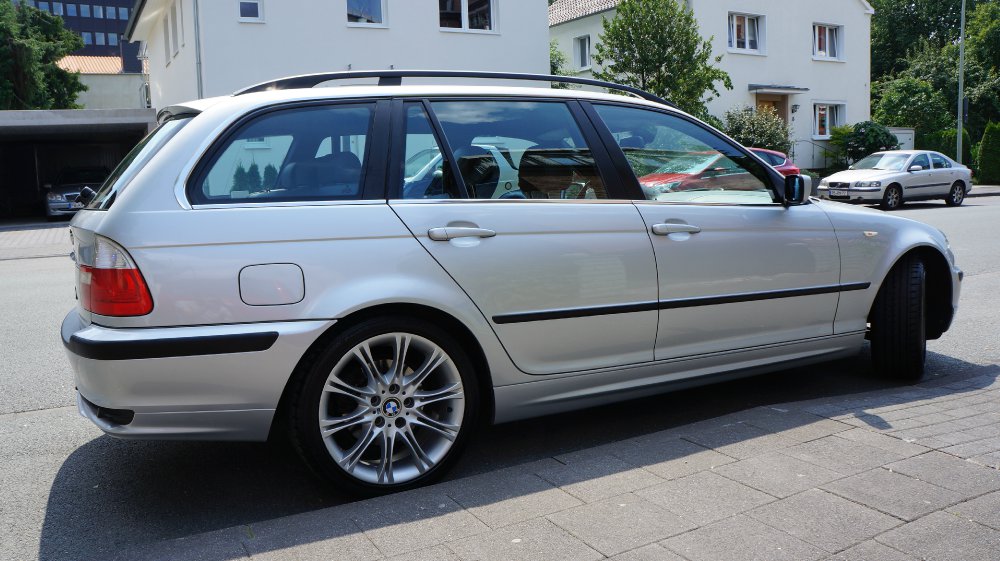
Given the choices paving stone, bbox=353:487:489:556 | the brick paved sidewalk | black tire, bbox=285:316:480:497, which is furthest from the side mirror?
paving stone, bbox=353:487:489:556

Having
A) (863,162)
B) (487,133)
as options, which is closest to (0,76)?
(863,162)

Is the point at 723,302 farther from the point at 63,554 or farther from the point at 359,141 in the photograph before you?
the point at 63,554

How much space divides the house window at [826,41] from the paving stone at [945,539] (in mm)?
33532

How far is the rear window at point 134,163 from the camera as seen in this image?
11.8 ft

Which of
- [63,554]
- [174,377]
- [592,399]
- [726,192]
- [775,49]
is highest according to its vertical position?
[775,49]

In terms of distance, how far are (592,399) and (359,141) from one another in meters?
1.54

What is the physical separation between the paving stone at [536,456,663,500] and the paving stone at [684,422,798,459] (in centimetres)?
43

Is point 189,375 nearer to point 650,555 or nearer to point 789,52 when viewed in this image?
point 650,555

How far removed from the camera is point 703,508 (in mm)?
3104

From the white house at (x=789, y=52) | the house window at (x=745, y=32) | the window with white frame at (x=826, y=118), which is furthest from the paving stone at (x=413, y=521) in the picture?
the window with white frame at (x=826, y=118)

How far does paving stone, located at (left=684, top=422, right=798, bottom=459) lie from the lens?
3.70 m

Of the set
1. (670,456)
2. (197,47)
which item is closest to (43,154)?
(197,47)

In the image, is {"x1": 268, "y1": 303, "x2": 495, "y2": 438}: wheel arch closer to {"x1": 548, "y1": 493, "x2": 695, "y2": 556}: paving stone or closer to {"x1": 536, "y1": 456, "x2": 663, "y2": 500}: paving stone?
{"x1": 536, "y1": 456, "x2": 663, "y2": 500}: paving stone

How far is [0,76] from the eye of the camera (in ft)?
133
